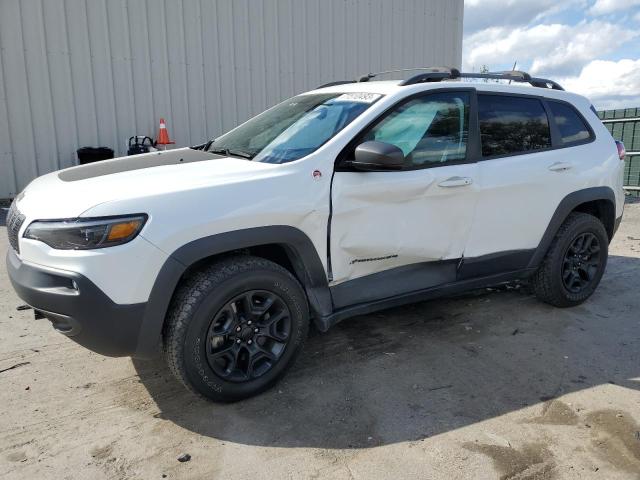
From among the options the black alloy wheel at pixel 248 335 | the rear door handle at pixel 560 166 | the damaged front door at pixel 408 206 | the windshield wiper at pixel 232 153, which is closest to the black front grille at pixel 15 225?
the black alloy wheel at pixel 248 335

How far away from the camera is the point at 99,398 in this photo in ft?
9.88

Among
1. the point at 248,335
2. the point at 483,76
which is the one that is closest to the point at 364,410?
the point at 248,335

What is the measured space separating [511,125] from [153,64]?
674 cm

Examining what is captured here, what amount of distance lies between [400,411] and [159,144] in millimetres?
7119

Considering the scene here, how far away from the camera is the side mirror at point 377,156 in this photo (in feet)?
9.72

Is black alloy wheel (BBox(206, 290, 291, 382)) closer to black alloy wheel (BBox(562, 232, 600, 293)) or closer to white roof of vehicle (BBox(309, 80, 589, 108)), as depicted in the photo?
white roof of vehicle (BBox(309, 80, 589, 108))

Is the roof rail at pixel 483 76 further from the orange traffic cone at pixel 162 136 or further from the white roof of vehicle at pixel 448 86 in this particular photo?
the orange traffic cone at pixel 162 136

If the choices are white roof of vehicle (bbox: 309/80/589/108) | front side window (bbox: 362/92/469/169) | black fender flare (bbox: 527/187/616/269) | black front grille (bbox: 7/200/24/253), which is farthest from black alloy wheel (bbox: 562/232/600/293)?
black front grille (bbox: 7/200/24/253)

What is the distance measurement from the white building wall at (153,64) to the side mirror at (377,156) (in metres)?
6.72

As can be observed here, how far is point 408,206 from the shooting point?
3.29 metres

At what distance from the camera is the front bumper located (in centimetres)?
246

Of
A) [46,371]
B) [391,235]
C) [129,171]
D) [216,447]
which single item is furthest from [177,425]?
[391,235]

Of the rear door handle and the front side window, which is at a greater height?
the front side window

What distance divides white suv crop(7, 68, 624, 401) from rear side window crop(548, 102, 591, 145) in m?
0.01
